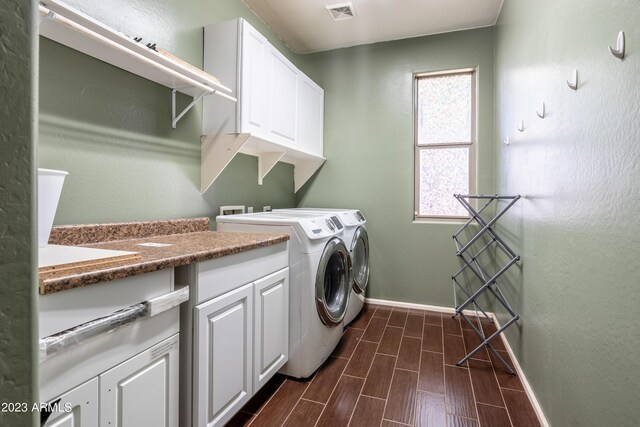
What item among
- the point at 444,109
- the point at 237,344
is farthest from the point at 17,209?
the point at 444,109

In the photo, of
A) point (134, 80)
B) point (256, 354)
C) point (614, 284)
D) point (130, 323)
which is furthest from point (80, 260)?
point (614, 284)

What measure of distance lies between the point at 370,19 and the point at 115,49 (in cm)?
217

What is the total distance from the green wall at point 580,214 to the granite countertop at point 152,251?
1.31 meters

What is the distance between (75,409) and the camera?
0.82 metres

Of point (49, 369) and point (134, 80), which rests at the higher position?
point (134, 80)

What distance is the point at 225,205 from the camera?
91.7 inches

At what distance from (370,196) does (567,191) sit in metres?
2.01

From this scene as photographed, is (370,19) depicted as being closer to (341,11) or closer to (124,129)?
(341,11)

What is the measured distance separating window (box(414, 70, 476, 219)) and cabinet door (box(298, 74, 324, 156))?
0.95 metres

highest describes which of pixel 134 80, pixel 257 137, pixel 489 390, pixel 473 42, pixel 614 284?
pixel 473 42

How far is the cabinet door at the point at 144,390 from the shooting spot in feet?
2.95

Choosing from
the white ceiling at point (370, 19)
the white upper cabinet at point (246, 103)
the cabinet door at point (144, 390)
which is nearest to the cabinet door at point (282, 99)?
the white upper cabinet at point (246, 103)

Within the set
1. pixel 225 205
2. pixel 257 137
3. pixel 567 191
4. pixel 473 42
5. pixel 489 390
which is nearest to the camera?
pixel 567 191

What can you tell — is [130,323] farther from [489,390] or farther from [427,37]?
[427,37]
